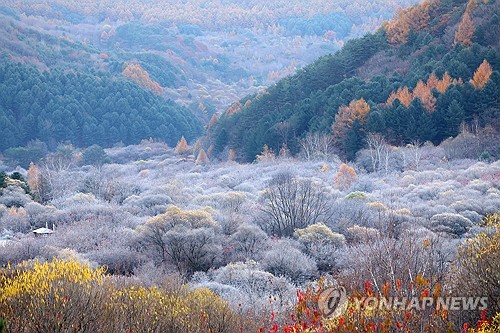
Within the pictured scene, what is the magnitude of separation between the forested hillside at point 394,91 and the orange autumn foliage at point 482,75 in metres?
0.07

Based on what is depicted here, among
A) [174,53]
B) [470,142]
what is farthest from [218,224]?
[174,53]

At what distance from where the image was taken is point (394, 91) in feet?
133

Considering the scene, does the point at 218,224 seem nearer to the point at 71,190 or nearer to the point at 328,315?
the point at 328,315

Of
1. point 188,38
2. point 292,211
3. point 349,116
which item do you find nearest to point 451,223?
point 292,211

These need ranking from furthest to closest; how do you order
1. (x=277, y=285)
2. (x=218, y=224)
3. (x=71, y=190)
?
(x=71, y=190) < (x=218, y=224) < (x=277, y=285)

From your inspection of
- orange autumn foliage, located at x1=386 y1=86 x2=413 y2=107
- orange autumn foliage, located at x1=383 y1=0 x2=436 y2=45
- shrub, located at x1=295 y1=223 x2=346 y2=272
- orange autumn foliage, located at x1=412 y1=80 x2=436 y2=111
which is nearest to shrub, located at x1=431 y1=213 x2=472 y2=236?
shrub, located at x1=295 y1=223 x2=346 y2=272

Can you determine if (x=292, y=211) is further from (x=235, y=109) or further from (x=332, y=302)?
(x=235, y=109)

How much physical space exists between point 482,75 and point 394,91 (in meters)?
7.01

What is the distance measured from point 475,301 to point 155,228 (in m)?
11.7

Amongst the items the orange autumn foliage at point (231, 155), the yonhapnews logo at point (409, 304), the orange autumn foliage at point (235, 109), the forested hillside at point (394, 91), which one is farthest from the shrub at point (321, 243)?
the orange autumn foliage at point (235, 109)

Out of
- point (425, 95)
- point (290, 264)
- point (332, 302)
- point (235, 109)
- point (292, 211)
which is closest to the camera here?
point (332, 302)

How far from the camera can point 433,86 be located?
123 ft

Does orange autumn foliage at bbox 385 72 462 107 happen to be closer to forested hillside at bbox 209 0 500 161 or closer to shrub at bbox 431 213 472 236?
forested hillside at bbox 209 0 500 161

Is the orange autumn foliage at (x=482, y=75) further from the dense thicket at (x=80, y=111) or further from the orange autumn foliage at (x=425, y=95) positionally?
the dense thicket at (x=80, y=111)
